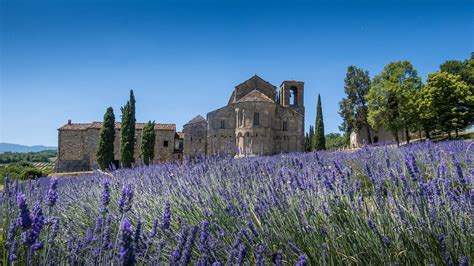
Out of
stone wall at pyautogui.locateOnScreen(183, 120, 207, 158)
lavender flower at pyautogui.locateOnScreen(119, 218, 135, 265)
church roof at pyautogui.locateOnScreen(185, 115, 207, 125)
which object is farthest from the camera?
church roof at pyautogui.locateOnScreen(185, 115, 207, 125)

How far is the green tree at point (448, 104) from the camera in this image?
23375mm

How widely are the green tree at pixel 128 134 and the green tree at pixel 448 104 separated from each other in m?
23.7

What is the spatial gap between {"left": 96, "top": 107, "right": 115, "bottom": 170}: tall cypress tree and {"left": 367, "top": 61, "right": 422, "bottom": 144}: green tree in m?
22.2

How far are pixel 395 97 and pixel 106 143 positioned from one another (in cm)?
2429

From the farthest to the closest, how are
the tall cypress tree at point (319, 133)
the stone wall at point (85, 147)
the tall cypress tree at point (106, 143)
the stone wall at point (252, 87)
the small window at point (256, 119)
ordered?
the stone wall at point (85, 147) < the tall cypress tree at point (319, 133) < the stone wall at point (252, 87) < the small window at point (256, 119) < the tall cypress tree at point (106, 143)

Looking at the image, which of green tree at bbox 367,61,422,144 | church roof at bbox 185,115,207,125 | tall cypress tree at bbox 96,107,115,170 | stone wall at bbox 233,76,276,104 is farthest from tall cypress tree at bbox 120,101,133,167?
green tree at bbox 367,61,422,144

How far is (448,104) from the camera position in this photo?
24141mm

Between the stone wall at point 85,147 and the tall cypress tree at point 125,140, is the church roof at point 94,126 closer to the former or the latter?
the stone wall at point 85,147

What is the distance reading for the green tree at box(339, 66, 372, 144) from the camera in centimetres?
3394

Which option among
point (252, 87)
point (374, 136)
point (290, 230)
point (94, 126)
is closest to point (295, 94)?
point (252, 87)

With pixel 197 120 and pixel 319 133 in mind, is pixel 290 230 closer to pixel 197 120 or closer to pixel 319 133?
pixel 197 120

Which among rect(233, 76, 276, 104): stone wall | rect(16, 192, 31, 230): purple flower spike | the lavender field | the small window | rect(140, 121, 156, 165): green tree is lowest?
the lavender field

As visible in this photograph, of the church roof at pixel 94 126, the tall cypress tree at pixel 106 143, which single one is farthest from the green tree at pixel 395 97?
the tall cypress tree at pixel 106 143

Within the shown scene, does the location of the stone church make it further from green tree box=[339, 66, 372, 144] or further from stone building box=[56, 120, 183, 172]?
green tree box=[339, 66, 372, 144]
